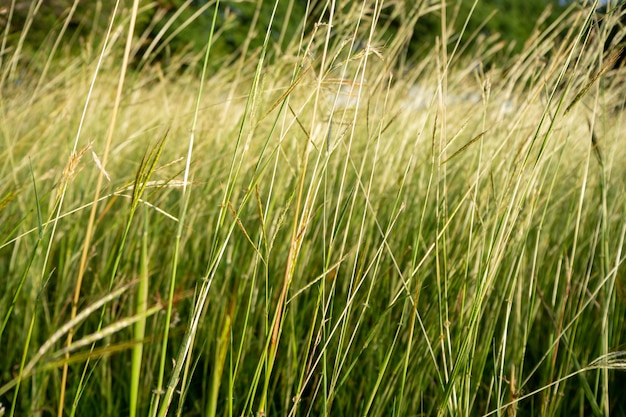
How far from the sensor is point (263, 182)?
1.79m

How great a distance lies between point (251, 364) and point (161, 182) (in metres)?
0.57

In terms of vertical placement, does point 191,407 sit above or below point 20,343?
below

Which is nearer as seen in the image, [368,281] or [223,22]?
[368,281]

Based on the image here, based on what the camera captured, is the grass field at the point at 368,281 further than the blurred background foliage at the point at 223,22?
No

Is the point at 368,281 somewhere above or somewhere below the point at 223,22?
below

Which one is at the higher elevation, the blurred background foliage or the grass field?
the blurred background foliage

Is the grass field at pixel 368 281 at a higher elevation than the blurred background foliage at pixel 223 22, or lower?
lower

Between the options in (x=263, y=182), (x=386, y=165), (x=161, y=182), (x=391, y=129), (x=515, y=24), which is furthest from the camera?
(x=515, y=24)

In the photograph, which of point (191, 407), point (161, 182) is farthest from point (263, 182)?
point (161, 182)

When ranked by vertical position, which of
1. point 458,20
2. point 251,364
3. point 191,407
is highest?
point 458,20

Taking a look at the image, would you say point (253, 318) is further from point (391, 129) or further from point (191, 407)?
point (391, 129)

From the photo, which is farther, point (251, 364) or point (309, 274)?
point (309, 274)

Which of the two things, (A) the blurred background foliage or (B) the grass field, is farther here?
(A) the blurred background foliage

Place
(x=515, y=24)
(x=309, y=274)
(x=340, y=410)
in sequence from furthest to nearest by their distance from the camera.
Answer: (x=515, y=24) → (x=309, y=274) → (x=340, y=410)
